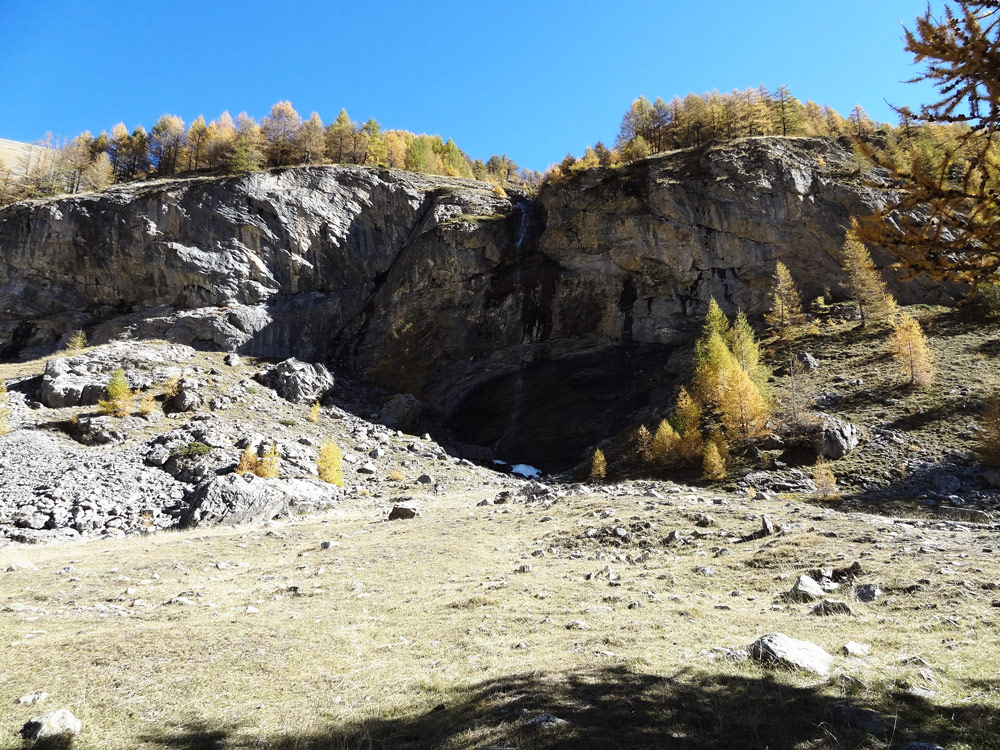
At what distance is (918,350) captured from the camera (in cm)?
3306

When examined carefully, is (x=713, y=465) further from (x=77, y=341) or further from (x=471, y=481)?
(x=77, y=341)

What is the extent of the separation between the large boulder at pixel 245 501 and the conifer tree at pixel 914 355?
1413 inches

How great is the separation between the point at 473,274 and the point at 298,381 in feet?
75.1

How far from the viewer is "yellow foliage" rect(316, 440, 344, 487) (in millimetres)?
31953

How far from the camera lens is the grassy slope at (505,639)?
457cm

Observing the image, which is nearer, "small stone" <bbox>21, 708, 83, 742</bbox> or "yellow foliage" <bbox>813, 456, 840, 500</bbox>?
"small stone" <bbox>21, 708, 83, 742</bbox>

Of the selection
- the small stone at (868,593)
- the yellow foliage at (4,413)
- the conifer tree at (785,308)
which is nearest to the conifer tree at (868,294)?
the conifer tree at (785,308)

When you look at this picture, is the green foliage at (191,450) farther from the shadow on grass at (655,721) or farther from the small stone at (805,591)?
the small stone at (805,591)

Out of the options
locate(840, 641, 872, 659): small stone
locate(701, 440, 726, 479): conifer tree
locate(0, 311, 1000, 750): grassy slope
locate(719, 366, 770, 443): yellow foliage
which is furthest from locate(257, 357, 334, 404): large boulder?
locate(840, 641, 872, 659): small stone

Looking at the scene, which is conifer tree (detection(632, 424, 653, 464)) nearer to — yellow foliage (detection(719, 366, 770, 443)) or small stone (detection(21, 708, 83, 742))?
yellow foliage (detection(719, 366, 770, 443))

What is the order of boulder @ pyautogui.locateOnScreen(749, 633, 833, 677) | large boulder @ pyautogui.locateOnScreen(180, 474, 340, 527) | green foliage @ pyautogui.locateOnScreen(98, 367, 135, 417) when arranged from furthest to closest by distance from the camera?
green foliage @ pyautogui.locateOnScreen(98, 367, 135, 417) < large boulder @ pyautogui.locateOnScreen(180, 474, 340, 527) < boulder @ pyautogui.locateOnScreen(749, 633, 833, 677)

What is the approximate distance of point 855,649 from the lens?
6.02m

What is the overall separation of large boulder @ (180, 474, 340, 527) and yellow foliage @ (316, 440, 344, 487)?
4319 millimetres

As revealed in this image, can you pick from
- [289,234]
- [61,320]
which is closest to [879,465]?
[289,234]
